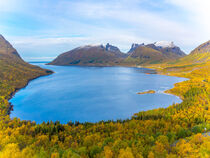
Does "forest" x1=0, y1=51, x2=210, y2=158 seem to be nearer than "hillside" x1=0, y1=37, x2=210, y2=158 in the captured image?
Yes

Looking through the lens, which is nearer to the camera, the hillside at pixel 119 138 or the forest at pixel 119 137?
the forest at pixel 119 137

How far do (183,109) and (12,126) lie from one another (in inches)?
3542

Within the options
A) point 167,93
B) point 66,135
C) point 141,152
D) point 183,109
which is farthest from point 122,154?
point 167,93

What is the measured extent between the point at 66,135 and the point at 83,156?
21.1 metres

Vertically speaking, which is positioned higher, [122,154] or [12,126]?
[122,154]

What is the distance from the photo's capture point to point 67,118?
8525cm

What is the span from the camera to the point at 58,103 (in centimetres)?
10988

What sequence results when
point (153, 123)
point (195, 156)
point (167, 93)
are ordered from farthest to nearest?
point (167, 93)
point (153, 123)
point (195, 156)

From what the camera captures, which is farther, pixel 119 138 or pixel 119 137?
pixel 119 137

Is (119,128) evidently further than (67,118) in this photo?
No

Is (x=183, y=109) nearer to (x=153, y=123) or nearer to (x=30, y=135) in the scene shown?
(x=153, y=123)

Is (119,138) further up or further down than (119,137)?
further up

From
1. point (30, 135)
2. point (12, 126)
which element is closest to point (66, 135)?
point (30, 135)

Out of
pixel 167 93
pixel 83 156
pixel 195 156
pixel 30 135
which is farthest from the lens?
pixel 167 93
